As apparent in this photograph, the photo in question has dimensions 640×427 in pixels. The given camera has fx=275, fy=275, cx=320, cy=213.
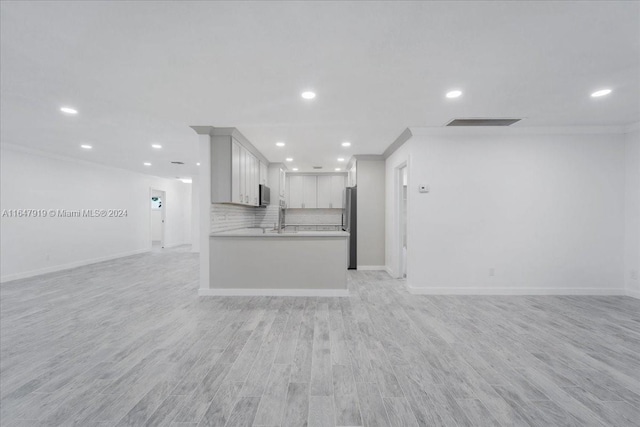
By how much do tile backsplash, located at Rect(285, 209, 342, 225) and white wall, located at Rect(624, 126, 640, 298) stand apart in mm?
5721

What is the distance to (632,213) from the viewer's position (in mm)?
4207

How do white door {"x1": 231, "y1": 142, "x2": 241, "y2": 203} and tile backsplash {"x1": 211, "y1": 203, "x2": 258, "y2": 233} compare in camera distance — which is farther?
tile backsplash {"x1": 211, "y1": 203, "x2": 258, "y2": 233}

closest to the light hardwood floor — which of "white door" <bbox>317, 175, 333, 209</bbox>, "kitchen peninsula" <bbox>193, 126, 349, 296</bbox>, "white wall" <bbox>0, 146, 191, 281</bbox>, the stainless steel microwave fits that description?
"kitchen peninsula" <bbox>193, 126, 349, 296</bbox>

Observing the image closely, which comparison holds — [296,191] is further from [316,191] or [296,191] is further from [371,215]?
[371,215]

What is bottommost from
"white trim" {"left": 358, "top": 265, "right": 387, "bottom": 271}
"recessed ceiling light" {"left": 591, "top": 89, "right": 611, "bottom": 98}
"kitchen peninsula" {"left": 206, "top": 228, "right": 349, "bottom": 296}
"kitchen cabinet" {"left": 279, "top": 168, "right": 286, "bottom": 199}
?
"white trim" {"left": 358, "top": 265, "right": 387, "bottom": 271}

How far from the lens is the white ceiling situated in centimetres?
183

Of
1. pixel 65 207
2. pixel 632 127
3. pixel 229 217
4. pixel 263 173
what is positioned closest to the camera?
pixel 632 127

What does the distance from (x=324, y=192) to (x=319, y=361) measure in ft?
19.4

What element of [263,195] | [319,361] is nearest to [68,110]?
[263,195]

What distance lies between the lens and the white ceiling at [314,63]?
1827mm

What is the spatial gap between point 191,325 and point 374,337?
2.04m

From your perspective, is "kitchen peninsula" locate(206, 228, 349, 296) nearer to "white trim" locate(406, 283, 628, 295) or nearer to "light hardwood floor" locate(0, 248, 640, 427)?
"light hardwood floor" locate(0, 248, 640, 427)

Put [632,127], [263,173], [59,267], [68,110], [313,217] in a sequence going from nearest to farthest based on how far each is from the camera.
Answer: [68,110] < [632,127] < [59,267] < [263,173] < [313,217]

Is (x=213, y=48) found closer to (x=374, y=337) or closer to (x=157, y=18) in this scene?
(x=157, y=18)
